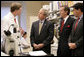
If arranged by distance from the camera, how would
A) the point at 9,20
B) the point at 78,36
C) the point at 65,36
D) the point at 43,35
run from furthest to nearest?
the point at 43,35 < the point at 65,36 < the point at 78,36 < the point at 9,20

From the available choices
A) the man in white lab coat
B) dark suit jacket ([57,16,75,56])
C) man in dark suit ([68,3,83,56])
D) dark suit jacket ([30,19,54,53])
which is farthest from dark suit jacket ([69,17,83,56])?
the man in white lab coat

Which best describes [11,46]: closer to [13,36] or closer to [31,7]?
[13,36]

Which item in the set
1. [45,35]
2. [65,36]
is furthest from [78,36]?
[45,35]

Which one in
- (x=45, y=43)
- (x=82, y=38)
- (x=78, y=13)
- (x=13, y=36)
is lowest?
(x=45, y=43)

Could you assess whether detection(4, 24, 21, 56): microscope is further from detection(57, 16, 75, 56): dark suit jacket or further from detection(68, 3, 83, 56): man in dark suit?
detection(57, 16, 75, 56): dark suit jacket

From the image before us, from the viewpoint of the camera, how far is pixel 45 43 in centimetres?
297

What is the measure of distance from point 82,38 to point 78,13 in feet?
1.42

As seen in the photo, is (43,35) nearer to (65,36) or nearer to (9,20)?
(65,36)

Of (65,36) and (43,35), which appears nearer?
(65,36)

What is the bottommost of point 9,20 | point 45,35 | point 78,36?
point 45,35

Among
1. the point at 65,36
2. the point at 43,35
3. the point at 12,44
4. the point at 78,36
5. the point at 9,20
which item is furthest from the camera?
the point at 43,35

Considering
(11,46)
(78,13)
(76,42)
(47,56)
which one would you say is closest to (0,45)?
(11,46)

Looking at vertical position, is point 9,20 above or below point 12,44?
above

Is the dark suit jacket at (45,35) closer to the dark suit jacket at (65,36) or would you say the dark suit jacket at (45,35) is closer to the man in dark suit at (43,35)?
the man in dark suit at (43,35)
